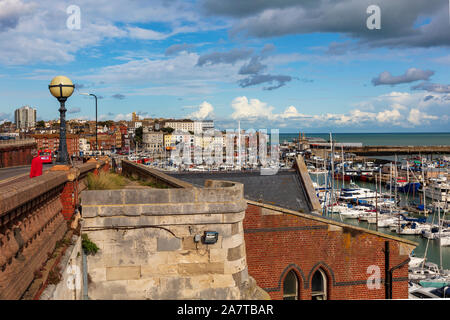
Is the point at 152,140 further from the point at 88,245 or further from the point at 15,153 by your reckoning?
the point at 88,245

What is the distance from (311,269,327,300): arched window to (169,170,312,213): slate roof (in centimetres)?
453

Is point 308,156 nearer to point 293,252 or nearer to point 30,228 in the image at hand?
point 293,252

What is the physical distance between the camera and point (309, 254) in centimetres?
1482

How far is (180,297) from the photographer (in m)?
7.98

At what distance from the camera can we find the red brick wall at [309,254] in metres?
14.5

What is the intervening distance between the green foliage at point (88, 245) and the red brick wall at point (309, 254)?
7.30 meters

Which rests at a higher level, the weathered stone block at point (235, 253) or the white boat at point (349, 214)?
the weathered stone block at point (235, 253)

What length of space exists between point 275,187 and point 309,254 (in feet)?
22.1

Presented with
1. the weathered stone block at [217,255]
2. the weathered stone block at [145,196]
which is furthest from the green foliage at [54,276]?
the weathered stone block at [217,255]

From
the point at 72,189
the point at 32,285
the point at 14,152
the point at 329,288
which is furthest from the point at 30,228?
the point at 14,152

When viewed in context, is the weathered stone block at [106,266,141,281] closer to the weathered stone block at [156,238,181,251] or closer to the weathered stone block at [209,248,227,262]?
the weathered stone block at [156,238,181,251]
